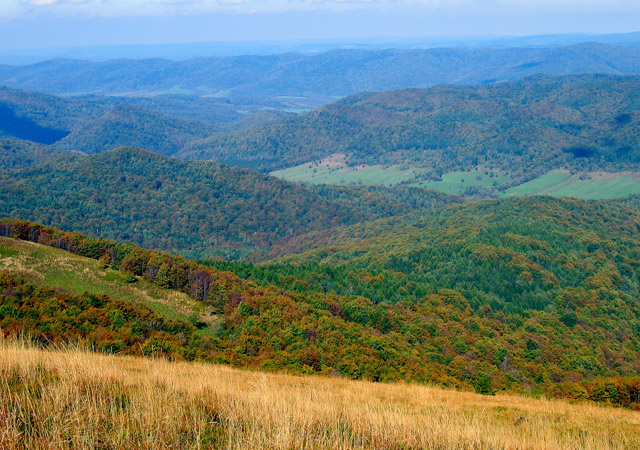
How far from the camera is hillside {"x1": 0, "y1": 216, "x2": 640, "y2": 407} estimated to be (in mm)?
29641

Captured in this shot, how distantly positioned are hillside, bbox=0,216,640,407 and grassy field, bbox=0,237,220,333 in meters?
1.43

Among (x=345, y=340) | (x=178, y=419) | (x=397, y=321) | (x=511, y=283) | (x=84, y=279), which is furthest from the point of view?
(x=511, y=283)

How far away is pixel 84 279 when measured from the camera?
42406mm

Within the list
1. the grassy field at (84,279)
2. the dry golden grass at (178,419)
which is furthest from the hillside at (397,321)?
the dry golden grass at (178,419)

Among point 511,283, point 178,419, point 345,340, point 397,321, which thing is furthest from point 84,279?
point 511,283

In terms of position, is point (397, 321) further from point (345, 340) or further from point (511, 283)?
point (511, 283)

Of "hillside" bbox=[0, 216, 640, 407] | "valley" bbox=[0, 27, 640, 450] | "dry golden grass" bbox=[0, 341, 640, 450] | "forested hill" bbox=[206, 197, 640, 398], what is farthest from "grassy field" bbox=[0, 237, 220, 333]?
"dry golden grass" bbox=[0, 341, 640, 450]

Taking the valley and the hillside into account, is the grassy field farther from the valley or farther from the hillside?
the hillside

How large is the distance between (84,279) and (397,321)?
1402 inches

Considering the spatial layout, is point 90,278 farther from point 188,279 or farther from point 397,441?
point 397,441

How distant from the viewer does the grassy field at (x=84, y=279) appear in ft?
133

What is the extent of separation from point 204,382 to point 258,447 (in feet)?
13.4

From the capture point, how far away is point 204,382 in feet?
37.1

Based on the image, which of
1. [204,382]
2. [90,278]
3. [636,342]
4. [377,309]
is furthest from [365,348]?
[636,342]
